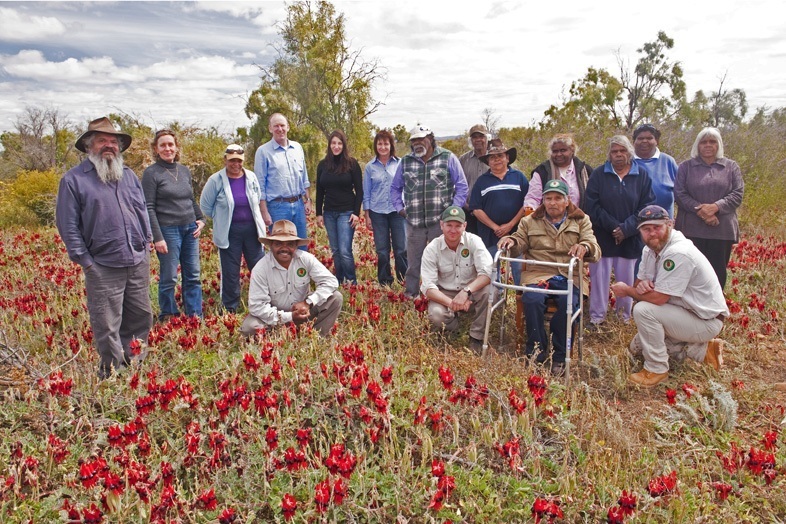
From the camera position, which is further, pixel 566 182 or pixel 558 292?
pixel 566 182

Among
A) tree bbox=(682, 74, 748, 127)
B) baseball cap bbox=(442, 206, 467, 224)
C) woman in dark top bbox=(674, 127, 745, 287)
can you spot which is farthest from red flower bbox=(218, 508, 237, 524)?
tree bbox=(682, 74, 748, 127)

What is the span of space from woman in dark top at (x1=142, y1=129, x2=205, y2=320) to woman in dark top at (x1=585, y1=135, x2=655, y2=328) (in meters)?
4.21

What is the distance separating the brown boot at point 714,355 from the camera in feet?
15.5

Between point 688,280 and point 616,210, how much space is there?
1.12 m

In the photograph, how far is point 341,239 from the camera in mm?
6922

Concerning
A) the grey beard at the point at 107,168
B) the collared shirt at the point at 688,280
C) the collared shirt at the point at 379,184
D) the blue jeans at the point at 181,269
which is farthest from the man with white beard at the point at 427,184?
the grey beard at the point at 107,168

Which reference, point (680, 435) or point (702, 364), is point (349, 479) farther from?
point (702, 364)

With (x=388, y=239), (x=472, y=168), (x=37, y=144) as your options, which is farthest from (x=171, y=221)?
(x=37, y=144)

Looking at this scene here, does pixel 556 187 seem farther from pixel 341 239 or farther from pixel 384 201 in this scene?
pixel 341 239

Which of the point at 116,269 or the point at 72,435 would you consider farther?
the point at 116,269

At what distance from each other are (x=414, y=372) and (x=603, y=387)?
1694 mm

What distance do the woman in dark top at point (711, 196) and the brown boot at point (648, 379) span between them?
1906mm

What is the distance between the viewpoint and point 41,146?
28250 mm

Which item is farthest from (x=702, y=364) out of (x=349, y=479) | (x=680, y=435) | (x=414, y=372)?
(x=349, y=479)
